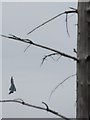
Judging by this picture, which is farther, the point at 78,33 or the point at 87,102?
the point at 78,33

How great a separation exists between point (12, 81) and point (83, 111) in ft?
3.51

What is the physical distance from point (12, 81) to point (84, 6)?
119cm

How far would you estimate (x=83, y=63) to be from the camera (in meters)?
Answer: 2.25

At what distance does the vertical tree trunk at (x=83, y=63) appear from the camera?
2188mm

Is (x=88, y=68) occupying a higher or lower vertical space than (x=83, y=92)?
higher

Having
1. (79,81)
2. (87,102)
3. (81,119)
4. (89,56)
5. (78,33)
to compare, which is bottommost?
(81,119)

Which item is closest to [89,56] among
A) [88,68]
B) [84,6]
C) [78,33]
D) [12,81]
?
[88,68]

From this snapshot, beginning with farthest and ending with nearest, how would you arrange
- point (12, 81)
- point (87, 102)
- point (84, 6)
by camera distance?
point (12, 81)
point (84, 6)
point (87, 102)

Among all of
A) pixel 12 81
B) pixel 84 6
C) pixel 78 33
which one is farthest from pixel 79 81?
pixel 12 81

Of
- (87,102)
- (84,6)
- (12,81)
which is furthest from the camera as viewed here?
(12,81)

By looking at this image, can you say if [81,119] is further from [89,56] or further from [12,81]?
[12,81]

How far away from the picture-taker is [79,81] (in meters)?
2.29

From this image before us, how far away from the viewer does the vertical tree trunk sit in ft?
7.18

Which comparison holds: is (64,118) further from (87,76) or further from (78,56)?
(78,56)
